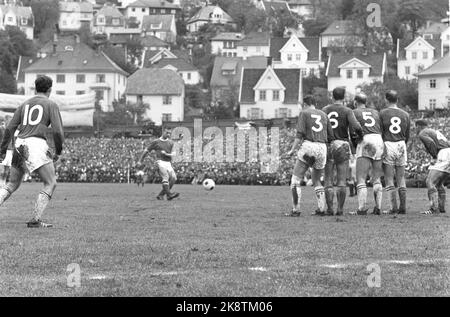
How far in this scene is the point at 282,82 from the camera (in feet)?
333

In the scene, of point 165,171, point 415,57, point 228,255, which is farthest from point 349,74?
point 228,255

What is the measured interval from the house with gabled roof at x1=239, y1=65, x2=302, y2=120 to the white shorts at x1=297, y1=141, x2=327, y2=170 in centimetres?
8236

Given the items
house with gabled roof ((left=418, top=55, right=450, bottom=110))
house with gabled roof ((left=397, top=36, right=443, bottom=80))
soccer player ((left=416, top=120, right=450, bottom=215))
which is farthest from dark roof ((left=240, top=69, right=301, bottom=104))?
soccer player ((left=416, top=120, right=450, bottom=215))

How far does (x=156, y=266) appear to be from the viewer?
938cm

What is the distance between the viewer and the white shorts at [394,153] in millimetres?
17016

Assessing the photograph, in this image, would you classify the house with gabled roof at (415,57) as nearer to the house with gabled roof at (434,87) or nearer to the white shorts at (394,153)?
the house with gabled roof at (434,87)

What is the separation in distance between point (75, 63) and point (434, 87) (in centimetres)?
4940

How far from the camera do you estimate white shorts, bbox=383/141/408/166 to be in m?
17.0

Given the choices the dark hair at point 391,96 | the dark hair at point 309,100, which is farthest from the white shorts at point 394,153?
the dark hair at point 309,100

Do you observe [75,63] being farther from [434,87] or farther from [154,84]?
[434,87]

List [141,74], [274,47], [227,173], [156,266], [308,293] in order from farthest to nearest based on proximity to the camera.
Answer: [274,47]
[141,74]
[227,173]
[156,266]
[308,293]

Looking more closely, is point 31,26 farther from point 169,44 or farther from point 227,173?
point 227,173
